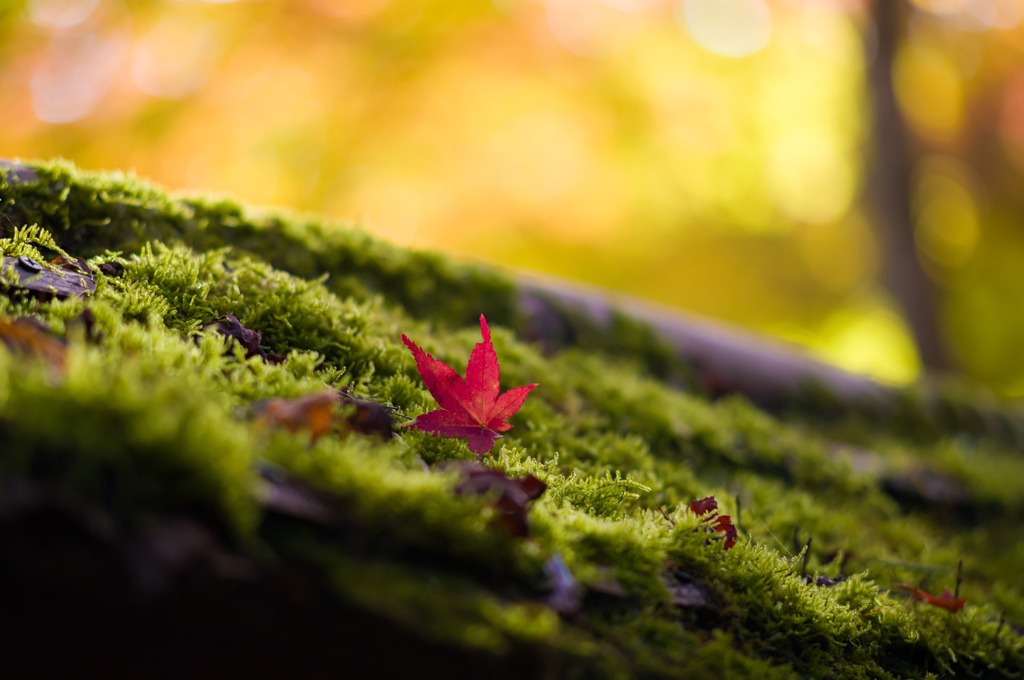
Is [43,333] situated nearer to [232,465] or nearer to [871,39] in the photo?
[232,465]

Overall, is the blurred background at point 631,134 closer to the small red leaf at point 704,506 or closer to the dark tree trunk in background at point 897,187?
the dark tree trunk in background at point 897,187

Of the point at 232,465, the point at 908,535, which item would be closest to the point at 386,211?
the point at 908,535

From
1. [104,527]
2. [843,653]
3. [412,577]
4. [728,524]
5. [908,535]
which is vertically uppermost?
[104,527]

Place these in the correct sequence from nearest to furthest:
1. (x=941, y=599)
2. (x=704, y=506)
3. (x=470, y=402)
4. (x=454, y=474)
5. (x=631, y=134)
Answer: (x=454, y=474) < (x=470, y=402) < (x=704, y=506) < (x=941, y=599) < (x=631, y=134)

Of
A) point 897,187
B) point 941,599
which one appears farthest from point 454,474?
point 897,187

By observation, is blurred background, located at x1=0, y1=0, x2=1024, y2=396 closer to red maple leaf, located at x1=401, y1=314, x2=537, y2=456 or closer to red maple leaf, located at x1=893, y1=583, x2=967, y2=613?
red maple leaf, located at x1=893, y1=583, x2=967, y2=613

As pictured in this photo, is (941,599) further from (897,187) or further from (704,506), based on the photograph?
(897,187)

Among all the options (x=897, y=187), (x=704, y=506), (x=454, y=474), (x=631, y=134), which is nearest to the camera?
(x=454, y=474)

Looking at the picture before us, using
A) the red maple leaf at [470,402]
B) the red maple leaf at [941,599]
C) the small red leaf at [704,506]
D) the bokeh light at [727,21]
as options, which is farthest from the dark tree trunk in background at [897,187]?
the red maple leaf at [470,402]
